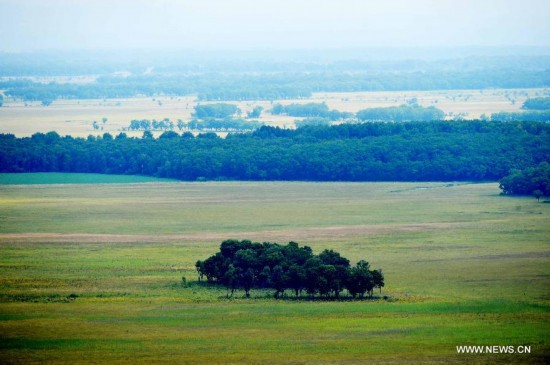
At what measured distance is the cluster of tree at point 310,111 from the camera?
17638 cm

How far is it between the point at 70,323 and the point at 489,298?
18.8 metres

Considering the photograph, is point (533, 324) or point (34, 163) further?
point (34, 163)

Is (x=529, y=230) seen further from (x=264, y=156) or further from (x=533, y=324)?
(x=264, y=156)

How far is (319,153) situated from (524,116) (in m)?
61.2

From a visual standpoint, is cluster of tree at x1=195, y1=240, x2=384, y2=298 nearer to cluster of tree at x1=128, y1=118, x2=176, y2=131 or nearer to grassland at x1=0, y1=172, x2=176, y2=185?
grassland at x1=0, y1=172, x2=176, y2=185

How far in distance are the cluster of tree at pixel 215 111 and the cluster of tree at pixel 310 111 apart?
794 cm

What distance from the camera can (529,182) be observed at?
94688mm

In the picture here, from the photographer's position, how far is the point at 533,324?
48531mm

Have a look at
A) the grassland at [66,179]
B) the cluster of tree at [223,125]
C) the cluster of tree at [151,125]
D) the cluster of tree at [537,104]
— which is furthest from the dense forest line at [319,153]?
the cluster of tree at [537,104]

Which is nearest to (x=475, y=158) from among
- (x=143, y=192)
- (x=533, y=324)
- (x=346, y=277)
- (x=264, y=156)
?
(x=264, y=156)

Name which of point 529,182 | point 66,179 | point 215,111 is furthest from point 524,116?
point 66,179

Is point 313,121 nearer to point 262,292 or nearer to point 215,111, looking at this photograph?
point 215,111

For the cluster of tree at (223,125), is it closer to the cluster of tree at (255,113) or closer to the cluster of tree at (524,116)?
the cluster of tree at (255,113)

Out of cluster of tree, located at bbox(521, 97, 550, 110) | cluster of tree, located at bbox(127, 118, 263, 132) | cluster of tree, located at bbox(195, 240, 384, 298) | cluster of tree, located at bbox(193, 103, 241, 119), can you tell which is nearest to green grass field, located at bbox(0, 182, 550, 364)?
cluster of tree, located at bbox(195, 240, 384, 298)
